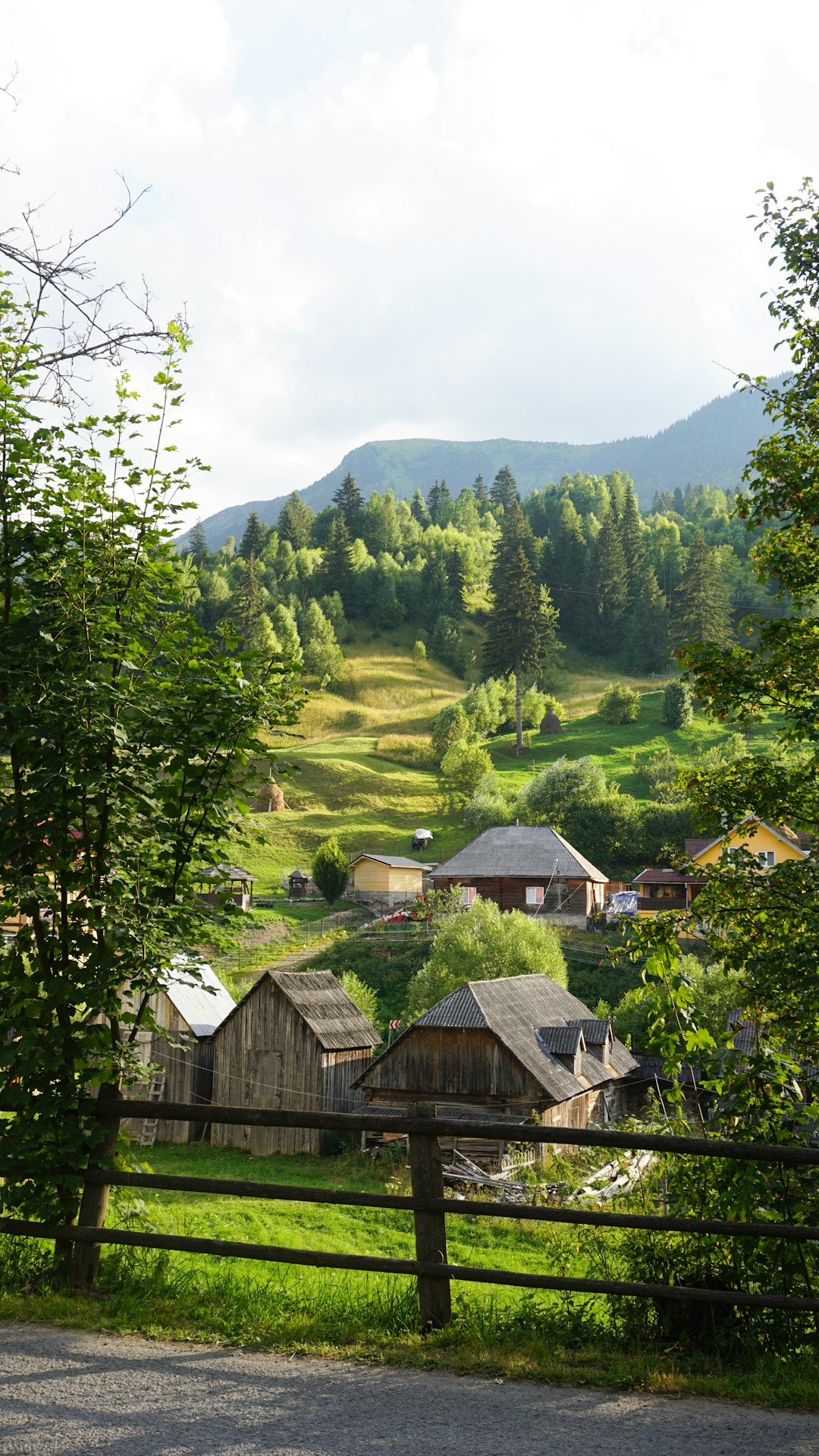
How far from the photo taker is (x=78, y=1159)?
6672 mm

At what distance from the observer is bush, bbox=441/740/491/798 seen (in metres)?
90.4

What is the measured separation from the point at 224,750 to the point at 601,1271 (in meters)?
3.93

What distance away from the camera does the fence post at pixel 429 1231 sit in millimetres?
5879

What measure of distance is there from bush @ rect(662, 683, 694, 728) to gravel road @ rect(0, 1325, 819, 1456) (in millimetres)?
99867

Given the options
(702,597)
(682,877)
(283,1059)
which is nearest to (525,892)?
(682,877)

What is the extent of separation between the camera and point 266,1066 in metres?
36.7

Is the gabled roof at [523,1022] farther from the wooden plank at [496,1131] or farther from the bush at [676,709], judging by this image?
the bush at [676,709]

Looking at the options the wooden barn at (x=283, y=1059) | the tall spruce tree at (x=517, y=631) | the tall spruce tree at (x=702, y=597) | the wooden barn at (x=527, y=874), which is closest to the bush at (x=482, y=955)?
the wooden barn at (x=283, y=1059)

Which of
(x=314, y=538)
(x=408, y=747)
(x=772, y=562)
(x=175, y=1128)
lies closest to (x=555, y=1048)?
(x=175, y=1128)

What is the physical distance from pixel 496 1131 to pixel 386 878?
214 feet

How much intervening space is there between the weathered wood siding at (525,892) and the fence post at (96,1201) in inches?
2238

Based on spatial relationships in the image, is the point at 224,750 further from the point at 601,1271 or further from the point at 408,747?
the point at 408,747

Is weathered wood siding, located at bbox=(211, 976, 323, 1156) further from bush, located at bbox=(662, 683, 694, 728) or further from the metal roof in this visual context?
bush, located at bbox=(662, 683, 694, 728)

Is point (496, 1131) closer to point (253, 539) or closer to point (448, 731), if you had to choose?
point (448, 731)
